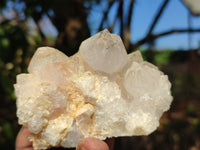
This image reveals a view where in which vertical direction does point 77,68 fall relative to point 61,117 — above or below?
above

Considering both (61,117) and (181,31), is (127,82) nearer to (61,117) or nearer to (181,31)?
(61,117)

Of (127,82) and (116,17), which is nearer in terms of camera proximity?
(127,82)

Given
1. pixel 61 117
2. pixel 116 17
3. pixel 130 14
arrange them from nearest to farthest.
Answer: pixel 61 117 → pixel 130 14 → pixel 116 17

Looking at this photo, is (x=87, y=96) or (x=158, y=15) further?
(x=158, y=15)

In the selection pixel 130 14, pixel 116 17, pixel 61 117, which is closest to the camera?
pixel 61 117

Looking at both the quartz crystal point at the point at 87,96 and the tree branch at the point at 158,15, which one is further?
the tree branch at the point at 158,15

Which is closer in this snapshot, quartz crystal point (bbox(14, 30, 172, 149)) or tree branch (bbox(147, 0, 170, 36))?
quartz crystal point (bbox(14, 30, 172, 149))

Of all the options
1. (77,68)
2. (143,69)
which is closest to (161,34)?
(143,69)

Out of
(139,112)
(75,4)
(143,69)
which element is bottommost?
(139,112)
